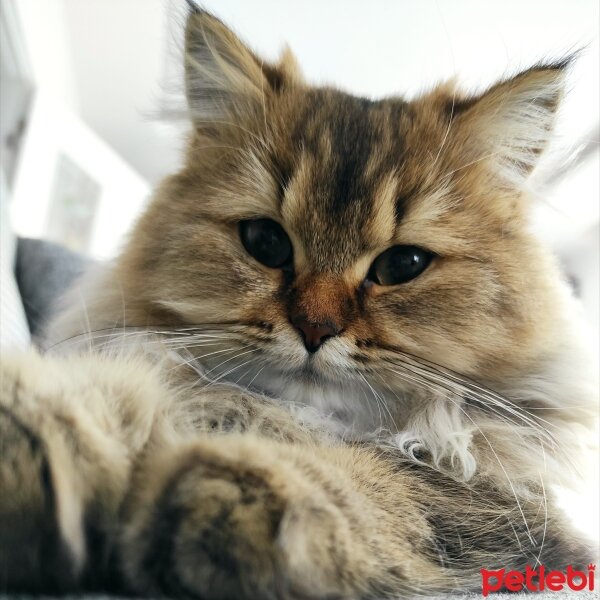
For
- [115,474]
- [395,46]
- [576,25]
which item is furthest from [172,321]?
[395,46]

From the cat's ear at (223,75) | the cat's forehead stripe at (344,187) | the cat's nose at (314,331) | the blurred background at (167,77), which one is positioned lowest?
the cat's nose at (314,331)

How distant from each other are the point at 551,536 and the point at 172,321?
26.8 inches

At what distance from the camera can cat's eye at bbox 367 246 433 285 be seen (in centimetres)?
94

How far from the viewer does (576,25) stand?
190cm

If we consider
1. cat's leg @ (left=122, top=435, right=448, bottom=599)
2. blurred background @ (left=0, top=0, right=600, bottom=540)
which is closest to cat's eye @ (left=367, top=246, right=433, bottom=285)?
blurred background @ (left=0, top=0, right=600, bottom=540)

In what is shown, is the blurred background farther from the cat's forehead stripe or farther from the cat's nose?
the cat's nose

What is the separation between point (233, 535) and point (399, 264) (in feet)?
1.91

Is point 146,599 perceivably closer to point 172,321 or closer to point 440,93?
point 172,321

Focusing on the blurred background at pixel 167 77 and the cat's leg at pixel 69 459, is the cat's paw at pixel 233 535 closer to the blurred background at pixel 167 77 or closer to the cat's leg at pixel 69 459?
the cat's leg at pixel 69 459

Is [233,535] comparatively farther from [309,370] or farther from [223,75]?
[223,75]

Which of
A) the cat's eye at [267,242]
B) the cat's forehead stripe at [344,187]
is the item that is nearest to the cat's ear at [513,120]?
the cat's forehead stripe at [344,187]

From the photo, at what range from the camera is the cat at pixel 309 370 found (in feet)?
1.64

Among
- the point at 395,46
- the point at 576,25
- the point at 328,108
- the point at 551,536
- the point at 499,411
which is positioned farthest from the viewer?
the point at 395,46

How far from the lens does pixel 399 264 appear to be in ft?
3.11
